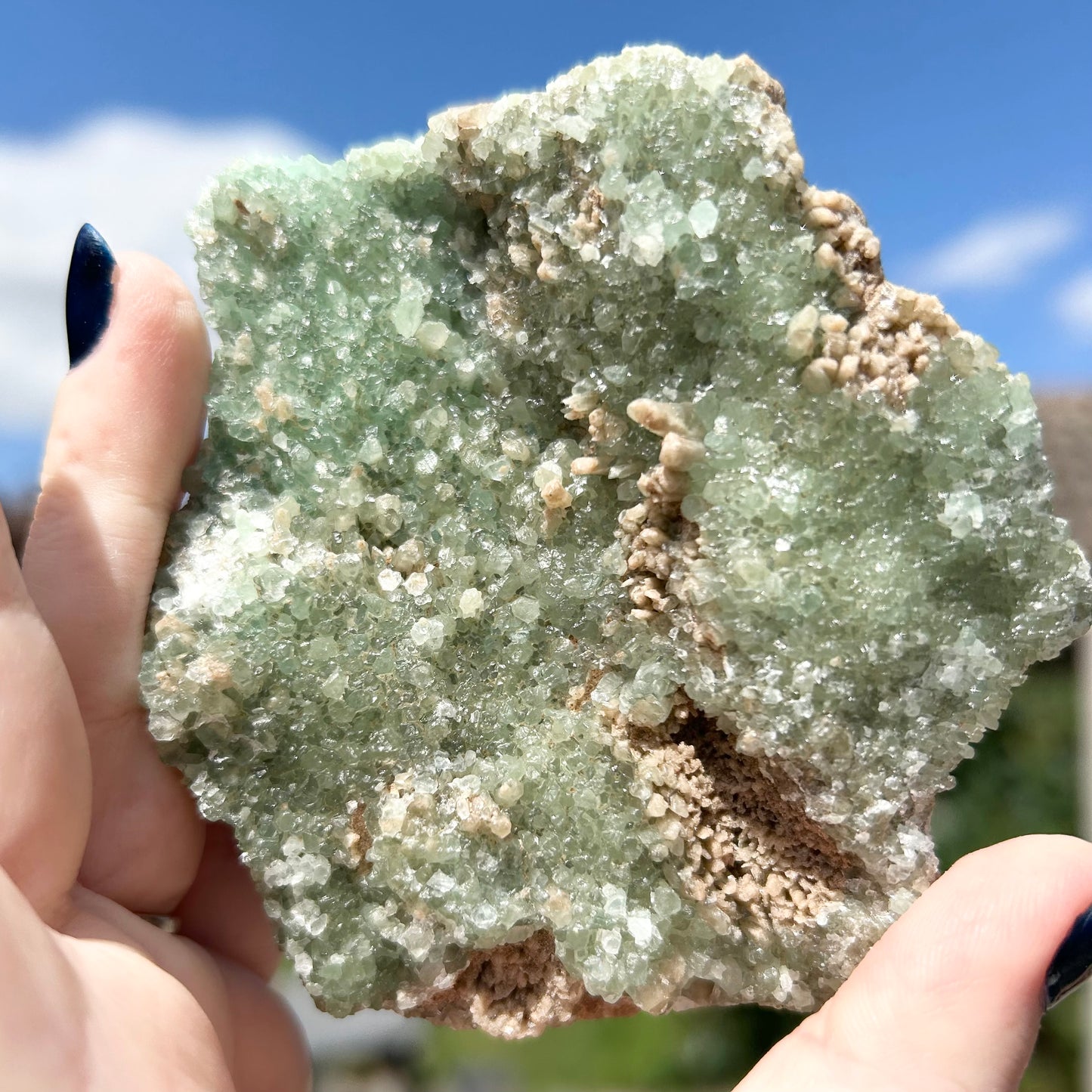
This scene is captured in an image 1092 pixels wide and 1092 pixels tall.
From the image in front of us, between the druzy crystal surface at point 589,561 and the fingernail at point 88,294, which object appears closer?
the druzy crystal surface at point 589,561

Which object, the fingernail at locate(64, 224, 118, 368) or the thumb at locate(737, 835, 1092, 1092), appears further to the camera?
the fingernail at locate(64, 224, 118, 368)

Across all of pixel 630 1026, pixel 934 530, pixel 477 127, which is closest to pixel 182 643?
pixel 477 127

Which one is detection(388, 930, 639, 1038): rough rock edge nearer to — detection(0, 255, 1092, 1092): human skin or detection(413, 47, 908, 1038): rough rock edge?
detection(413, 47, 908, 1038): rough rock edge

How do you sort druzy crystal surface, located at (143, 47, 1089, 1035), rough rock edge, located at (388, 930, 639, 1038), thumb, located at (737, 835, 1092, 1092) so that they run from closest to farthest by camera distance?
thumb, located at (737, 835, 1092, 1092) < druzy crystal surface, located at (143, 47, 1089, 1035) < rough rock edge, located at (388, 930, 639, 1038)

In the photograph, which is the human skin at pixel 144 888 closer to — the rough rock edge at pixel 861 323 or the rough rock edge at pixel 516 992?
the rough rock edge at pixel 516 992

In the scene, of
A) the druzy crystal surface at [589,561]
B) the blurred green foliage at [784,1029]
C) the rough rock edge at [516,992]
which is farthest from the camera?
the blurred green foliage at [784,1029]

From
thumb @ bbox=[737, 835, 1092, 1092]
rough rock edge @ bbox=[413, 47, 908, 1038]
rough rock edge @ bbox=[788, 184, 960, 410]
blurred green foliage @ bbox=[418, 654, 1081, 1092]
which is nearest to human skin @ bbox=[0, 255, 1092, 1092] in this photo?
thumb @ bbox=[737, 835, 1092, 1092]

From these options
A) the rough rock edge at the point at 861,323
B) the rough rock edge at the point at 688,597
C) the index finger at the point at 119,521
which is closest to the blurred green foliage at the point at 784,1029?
the rough rock edge at the point at 688,597
